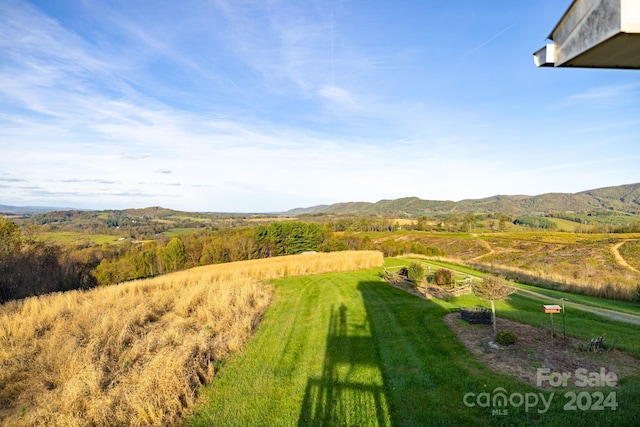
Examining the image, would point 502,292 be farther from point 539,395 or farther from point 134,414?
point 134,414

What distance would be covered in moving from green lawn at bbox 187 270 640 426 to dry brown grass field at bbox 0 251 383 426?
83cm

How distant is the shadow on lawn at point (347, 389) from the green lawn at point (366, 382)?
0.8 inches

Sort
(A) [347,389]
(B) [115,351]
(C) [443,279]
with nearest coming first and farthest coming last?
(A) [347,389]
(B) [115,351]
(C) [443,279]

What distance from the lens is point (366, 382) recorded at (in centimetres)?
735

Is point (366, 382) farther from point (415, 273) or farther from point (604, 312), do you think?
point (415, 273)

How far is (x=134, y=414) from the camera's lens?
6.05 meters

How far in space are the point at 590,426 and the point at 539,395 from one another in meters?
1.04

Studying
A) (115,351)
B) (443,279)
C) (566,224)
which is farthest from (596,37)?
(566,224)

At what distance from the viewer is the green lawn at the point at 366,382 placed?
5.81 metres

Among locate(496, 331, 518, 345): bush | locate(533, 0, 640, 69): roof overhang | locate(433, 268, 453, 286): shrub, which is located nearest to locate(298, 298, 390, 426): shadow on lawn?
locate(496, 331, 518, 345): bush

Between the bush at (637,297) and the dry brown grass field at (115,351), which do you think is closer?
the dry brown grass field at (115,351)

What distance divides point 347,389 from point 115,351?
20.6 feet

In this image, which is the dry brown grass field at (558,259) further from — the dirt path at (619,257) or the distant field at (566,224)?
the distant field at (566,224)

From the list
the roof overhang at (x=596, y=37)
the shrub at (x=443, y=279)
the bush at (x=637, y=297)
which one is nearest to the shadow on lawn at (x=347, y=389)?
the roof overhang at (x=596, y=37)
